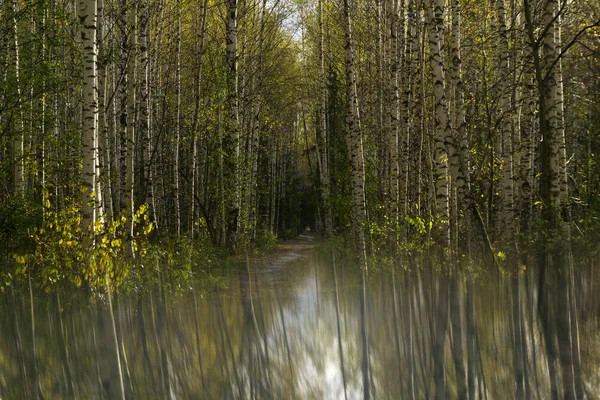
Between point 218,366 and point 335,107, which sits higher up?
point 335,107

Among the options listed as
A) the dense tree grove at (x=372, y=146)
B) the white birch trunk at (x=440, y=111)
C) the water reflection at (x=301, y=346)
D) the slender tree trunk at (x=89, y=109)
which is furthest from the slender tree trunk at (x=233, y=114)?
the water reflection at (x=301, y=346)

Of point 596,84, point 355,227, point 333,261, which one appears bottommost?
point 333,261

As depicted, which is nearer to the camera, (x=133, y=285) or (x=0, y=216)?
(x=133, y=285)

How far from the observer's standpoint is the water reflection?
456 cm

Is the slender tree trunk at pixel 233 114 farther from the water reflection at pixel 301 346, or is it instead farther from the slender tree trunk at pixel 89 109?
the water reflection at pixel 301 346

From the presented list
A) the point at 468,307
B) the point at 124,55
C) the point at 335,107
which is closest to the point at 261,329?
the point at 468,307

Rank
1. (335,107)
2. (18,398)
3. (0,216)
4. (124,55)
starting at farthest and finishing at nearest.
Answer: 1. (335,107)
2. (124,55)
3. (0,216)
4. (18,398)

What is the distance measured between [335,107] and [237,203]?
11.8m

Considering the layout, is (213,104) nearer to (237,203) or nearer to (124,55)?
(237,203)

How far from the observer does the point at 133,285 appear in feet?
28.5

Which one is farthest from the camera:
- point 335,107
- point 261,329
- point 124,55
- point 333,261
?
point 335,107

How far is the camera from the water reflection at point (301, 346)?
456 cm

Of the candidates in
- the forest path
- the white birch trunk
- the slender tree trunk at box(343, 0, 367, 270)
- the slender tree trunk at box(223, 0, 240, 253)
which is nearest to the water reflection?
the white birch trunk

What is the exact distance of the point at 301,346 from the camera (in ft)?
Result: 19.1
